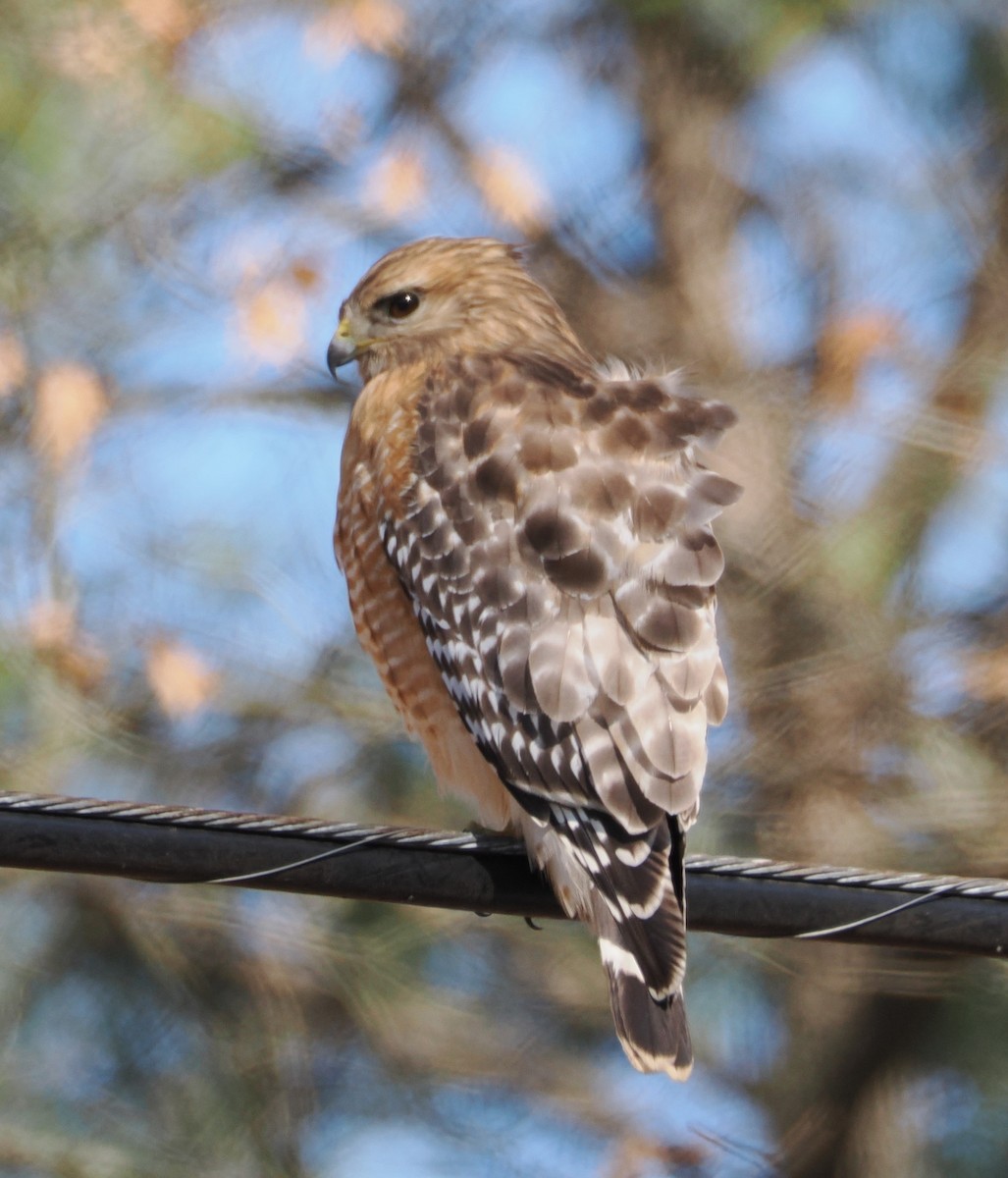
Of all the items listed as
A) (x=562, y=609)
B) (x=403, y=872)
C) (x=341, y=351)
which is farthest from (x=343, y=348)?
(x=403, y=872)

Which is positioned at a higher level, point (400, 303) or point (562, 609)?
point (400, 303)

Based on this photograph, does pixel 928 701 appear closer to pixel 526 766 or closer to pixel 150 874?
pixel 526 766

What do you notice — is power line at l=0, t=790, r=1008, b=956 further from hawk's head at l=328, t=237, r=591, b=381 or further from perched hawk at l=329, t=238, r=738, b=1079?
hawk's head at l=328, t=237, r=591, b=381

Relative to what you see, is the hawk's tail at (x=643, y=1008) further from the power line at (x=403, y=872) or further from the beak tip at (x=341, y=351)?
the beak tip at (x=341, y=351)

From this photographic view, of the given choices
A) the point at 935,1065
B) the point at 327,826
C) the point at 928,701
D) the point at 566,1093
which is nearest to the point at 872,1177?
the point at 935,1065

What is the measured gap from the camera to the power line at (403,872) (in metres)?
2.08

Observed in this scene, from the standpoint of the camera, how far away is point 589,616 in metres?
2.75

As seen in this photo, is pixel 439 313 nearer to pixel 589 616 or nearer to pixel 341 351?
pixel 341 351

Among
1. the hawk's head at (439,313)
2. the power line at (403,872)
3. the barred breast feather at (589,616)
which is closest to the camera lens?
the power line at (403,872)

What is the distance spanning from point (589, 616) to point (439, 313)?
112 centimetres

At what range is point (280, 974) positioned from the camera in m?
4.87

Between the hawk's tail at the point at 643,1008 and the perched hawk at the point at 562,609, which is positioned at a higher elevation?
the perched hawk at the point at 562,609

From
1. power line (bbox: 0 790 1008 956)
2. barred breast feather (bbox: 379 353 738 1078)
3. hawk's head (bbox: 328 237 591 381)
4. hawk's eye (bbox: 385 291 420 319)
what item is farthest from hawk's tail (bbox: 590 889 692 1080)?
hawk's eye (bbox: 385 291 420 319)

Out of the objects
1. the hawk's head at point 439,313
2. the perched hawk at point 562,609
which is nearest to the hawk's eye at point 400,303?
the hawk's head at point 439,313
